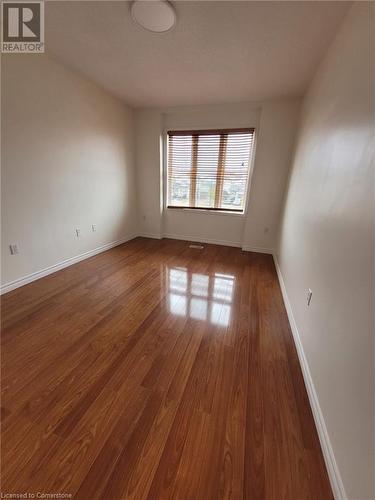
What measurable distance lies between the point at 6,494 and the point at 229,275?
7.92ft

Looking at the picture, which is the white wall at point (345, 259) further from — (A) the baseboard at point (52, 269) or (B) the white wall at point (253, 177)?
(A) the baseboard at point (52, 269)

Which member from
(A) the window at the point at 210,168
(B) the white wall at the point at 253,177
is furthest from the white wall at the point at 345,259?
(A) the window at the point at 210,168

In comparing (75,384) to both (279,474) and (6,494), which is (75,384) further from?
(279,474)

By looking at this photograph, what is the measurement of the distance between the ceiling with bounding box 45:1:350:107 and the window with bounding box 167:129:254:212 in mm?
750

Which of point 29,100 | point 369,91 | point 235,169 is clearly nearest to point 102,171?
point 29,100

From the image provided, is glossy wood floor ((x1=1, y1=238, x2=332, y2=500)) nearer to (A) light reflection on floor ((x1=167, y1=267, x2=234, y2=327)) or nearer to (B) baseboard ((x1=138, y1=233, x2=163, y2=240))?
(A) light reflection on floor ((x1=167, y1=267, x2=234, y2=327))

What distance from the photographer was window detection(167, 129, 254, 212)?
3434 mm

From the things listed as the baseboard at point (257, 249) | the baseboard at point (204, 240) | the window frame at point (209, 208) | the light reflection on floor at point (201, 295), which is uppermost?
the window frame at point (209, 208)

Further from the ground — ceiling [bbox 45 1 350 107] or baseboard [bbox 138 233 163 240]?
ceiling [bbox 45 1 350 107]

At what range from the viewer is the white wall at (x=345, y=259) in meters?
0.73

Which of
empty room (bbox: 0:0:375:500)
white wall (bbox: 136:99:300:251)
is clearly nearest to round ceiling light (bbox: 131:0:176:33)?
empty room (bbox: 0:0:375:500)

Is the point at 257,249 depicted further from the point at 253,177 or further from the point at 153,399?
the point at 153,399

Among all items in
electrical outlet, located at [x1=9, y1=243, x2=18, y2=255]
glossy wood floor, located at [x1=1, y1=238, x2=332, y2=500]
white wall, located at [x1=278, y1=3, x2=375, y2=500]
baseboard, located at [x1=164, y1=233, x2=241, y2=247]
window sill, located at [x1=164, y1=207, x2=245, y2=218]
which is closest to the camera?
white wall, located at [x1=278, y1=3, x2=375, y2=500]

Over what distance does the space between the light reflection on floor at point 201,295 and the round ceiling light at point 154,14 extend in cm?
238
